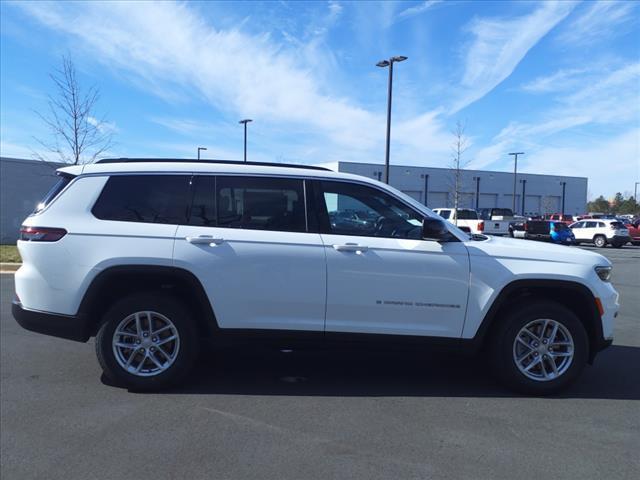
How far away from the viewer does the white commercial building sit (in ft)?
218

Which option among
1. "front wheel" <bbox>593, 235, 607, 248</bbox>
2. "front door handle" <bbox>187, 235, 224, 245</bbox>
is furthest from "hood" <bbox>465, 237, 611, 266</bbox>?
"front wheel" <bbox>593, 235, 607, 248</bbox>

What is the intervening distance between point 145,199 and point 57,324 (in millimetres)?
1314

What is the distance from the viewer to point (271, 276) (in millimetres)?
4465

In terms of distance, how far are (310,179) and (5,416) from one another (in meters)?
3.11

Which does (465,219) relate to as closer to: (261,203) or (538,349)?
(538,349)

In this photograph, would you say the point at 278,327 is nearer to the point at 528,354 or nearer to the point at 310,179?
the point at 310,179

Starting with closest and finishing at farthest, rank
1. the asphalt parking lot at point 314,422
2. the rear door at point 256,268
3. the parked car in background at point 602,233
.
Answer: the asphalt parking lot at point 314,422 → the rear door at point 256,268 → the parked car in background at point 602,233

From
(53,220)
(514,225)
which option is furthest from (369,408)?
(514,225)

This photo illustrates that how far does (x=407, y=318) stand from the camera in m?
4.55

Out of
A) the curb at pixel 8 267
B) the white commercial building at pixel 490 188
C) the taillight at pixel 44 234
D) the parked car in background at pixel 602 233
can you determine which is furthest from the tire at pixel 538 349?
the white commercial building at pixel 490 188

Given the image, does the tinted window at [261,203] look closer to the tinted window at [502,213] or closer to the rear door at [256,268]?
the rear door at [256,268]

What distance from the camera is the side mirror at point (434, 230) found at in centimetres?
447

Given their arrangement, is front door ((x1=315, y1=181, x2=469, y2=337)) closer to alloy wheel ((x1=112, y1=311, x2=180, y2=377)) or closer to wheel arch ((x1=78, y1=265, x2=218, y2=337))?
wheel arch ((x1=78, y1=265, x2=218, y2=337))

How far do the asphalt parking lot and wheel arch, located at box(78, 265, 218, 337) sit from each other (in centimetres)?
65
